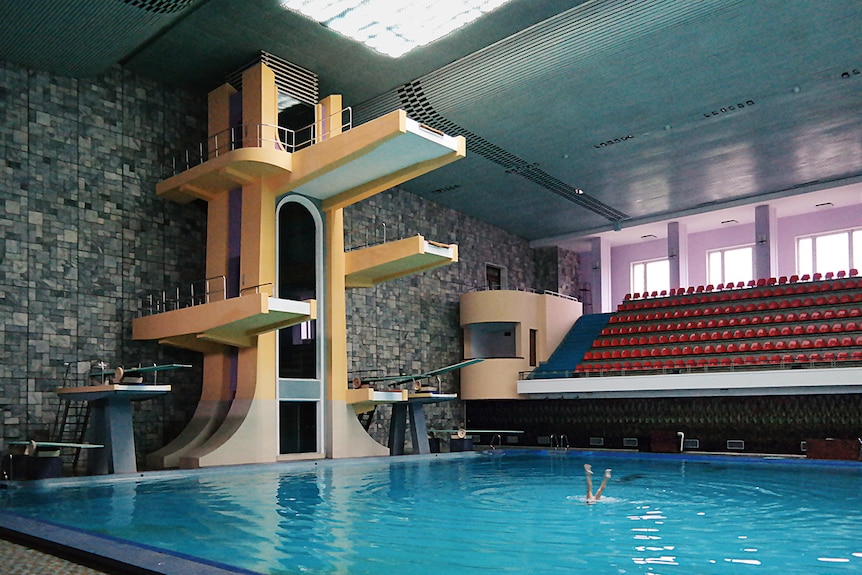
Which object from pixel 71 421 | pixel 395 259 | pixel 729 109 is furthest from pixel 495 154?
pixel 71 421

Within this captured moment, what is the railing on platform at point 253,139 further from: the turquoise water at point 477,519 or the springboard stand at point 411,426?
the turquoise water at point 477,519

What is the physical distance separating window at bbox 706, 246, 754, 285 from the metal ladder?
18362 millimetres

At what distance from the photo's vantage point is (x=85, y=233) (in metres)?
12.9

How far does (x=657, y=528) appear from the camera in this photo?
624 centimetres

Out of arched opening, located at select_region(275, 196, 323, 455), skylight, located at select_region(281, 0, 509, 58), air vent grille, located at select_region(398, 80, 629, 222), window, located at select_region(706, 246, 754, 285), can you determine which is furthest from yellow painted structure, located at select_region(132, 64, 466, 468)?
window, located at select_region(706, 246, 754, 285)

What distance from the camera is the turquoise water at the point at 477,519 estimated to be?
190 inches

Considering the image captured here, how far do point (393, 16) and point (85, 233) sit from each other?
20.0 feet

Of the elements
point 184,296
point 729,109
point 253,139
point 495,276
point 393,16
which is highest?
point 393,16

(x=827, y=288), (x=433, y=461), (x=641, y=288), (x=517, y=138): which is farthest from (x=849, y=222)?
(x=433, y=461)

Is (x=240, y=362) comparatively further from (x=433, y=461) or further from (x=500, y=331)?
(x=500, y=331)

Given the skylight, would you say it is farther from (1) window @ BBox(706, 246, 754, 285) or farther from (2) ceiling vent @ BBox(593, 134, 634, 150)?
(1) window @ BBox(706, 246, 754, 285)

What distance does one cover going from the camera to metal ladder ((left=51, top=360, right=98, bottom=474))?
39.5 feet

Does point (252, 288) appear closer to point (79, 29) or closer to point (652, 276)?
point (79, 29)

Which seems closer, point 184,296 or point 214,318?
point 214,318
